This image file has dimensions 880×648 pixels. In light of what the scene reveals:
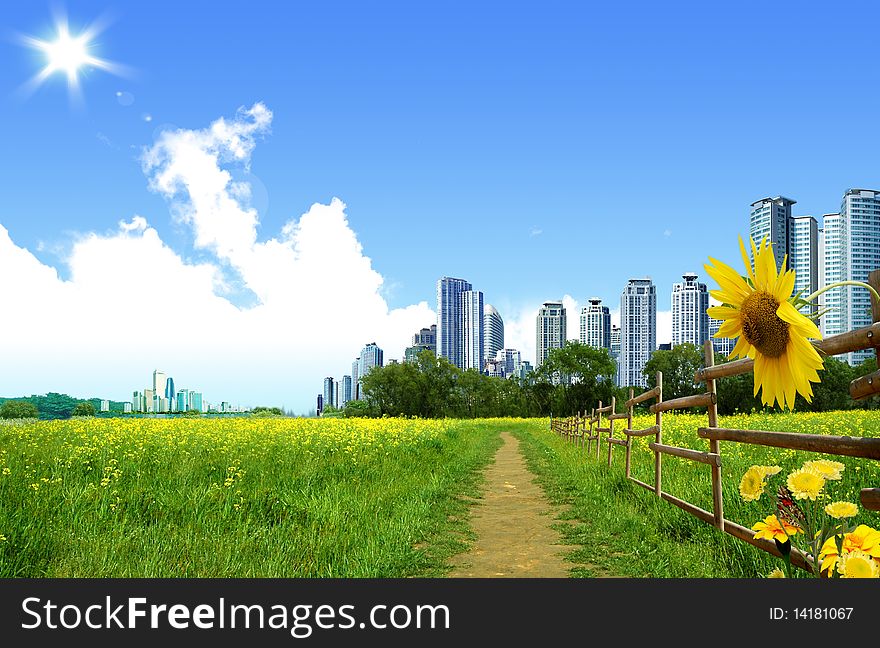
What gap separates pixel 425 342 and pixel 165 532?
193 metres

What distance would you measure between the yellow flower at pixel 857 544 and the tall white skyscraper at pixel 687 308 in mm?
125702

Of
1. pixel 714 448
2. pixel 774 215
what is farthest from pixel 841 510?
pixel 774 215

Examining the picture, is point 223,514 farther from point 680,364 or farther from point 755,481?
point 680,364

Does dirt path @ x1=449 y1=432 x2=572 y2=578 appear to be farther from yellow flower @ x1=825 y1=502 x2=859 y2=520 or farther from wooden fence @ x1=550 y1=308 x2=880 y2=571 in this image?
yellow flower @ x1=825 y1=502 x2=859 y2=520

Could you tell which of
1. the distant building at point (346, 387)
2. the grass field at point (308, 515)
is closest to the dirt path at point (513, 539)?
the grass field at point (308, 515)

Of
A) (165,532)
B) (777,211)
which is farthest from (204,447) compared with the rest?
(777,211)

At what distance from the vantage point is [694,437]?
707 inches

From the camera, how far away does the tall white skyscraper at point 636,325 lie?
548ft

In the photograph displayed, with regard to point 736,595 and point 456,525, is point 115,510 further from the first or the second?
point 736,595

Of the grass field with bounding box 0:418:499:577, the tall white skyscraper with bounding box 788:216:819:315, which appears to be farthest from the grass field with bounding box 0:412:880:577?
the tall white skyscraper with bounding box 788:216:819:315

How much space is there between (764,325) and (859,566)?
981 mm

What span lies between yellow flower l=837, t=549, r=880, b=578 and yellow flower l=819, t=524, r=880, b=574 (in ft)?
0.12

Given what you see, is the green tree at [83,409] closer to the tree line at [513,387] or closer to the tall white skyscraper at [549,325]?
the tree line at [513,387]

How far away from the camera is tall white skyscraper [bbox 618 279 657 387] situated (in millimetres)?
167000
